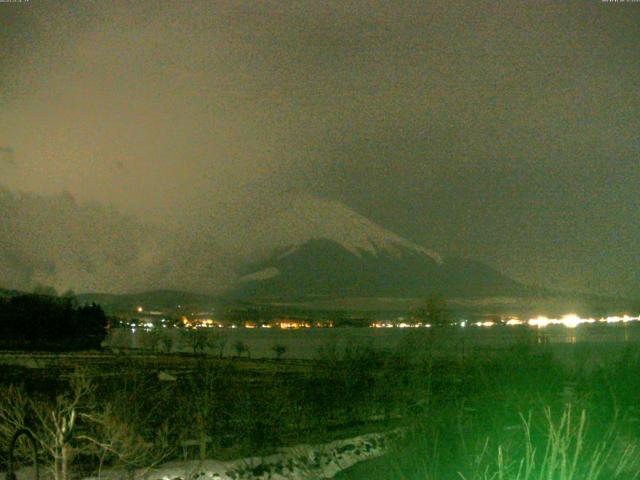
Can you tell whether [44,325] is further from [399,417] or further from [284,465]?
[284,465]

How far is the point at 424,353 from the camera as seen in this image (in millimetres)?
30359

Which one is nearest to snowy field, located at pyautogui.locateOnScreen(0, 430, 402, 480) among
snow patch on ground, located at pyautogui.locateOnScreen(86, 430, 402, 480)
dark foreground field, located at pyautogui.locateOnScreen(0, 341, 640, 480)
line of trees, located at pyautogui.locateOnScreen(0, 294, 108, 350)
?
snow patch on ground, located at pyautogui.locateOnScreen(86, 430, 402, 480)

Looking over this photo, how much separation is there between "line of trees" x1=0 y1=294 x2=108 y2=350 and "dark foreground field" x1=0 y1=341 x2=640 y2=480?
65602 millimetres

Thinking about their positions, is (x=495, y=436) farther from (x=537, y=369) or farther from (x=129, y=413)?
(x=537, y=369)

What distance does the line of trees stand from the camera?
316 ft

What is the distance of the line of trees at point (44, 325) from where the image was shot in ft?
316

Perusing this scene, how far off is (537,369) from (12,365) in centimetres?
3721

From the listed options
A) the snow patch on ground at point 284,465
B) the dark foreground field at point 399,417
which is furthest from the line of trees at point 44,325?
the snow patch on ground at point 284,465

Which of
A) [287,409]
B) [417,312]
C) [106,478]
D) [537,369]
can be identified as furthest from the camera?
[417,312]

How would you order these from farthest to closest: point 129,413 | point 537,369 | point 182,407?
point 537,369
point 182,407
point 129,413

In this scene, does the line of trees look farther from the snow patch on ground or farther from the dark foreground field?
the snow patch on ground

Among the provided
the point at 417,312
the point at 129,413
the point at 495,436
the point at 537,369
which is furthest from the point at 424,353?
the point at 417,312

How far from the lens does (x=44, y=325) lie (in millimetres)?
97562

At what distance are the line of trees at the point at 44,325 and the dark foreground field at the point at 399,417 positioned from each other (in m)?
65.6
